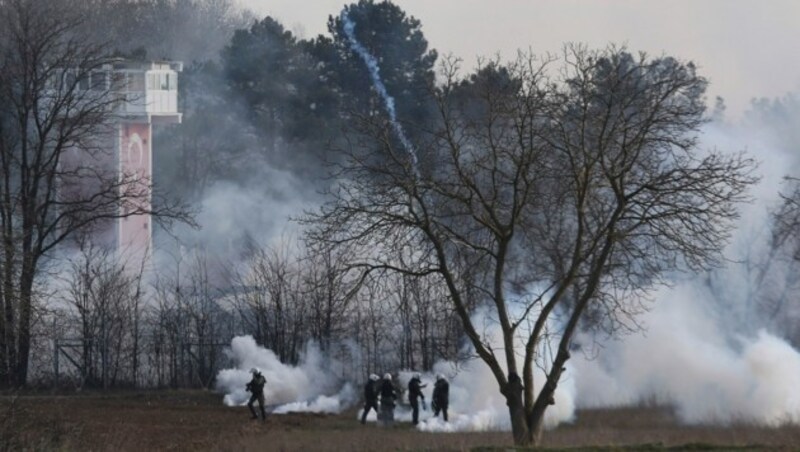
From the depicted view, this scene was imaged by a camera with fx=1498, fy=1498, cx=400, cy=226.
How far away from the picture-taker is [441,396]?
36.1 meters

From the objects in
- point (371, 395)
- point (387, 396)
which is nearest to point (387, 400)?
point (387, 396)

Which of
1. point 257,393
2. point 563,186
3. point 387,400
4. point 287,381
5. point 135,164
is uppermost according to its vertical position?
point 135,164

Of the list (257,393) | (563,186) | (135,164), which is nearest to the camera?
(563,186)

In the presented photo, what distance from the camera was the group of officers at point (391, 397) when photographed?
118 ft

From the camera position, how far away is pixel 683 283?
43.2m

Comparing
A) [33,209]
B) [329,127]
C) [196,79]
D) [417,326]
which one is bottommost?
[417,326]

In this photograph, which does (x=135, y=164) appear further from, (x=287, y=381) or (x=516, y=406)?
(x=516, y=406)

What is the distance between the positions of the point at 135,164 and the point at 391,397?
106ft

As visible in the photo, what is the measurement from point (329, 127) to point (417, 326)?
19.0 meters

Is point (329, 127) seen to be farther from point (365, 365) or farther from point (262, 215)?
point (365, 365)

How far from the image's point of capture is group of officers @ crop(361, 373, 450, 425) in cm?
3597

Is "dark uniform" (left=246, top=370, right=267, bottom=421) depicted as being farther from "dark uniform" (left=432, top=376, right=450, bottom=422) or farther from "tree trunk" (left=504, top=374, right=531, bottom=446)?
"tree trunk" (left=504, top=374, right=531, bottom=446)

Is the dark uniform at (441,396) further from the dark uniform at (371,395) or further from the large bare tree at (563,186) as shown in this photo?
the large bare tree at (563,186)

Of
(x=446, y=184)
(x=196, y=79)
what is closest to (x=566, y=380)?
(x=446, y=184)
